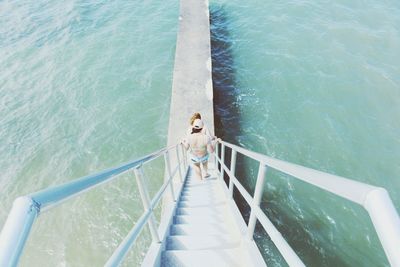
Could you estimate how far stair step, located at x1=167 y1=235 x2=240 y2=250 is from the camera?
2963 mm

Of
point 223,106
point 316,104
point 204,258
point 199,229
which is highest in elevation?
point 316,104

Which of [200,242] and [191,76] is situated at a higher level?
[191,76]

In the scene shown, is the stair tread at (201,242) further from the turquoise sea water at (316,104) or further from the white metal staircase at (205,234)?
the turquoise sea water at (316,104)

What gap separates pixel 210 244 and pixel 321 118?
740cm

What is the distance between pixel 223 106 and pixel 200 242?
7.28 metres

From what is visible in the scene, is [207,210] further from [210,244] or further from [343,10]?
[343,10]

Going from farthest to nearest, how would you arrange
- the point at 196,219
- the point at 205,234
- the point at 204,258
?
the point at 196,219 → the point at 205,234 → the point at 204,258

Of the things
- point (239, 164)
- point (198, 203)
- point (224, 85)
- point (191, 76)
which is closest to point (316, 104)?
point (224, 85)

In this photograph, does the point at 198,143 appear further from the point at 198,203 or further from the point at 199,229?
the point at 199,229

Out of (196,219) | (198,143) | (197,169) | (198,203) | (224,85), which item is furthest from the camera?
(224,85)

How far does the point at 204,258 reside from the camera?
2617 mm

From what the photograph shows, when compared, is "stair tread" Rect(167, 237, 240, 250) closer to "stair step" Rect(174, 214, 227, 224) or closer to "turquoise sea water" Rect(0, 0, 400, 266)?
"stair step" Rect(174, 214, 227, 224)

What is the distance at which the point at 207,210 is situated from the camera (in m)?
4.22

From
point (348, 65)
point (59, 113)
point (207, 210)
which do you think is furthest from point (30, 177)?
point (348, 65)
